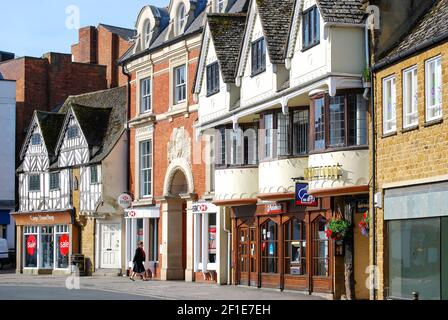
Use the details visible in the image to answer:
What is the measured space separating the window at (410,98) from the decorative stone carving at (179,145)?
51.7 feet

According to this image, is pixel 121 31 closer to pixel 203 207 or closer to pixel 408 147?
pixel 203 207

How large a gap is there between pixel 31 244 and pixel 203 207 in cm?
1737

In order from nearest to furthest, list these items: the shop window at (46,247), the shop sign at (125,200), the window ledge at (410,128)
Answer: the window ledge at (410,128) < the shop sign at (125,200) < the shop window at (46,247)

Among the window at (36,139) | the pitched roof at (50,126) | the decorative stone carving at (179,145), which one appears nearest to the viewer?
the decorative stone carving at (179,145)

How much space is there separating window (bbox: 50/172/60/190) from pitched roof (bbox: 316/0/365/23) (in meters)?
26.6

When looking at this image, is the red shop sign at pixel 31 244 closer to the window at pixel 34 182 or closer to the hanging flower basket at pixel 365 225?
the window at pixel 34 182

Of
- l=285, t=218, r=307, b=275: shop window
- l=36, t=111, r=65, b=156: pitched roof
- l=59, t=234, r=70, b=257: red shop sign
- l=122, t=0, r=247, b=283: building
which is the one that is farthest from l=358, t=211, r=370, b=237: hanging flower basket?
l=36, t=111, r=65, b=156: pitched roof

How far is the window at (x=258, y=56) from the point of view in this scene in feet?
103

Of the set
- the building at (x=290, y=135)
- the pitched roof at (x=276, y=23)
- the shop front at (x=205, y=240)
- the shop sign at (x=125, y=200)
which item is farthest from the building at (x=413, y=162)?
the shop sign at (x=125, y=200)

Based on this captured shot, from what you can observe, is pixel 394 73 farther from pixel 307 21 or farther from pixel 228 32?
pixel 228 32

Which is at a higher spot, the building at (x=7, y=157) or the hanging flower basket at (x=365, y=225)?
the building at (x=7, y=157)

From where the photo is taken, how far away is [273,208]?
32000 mm

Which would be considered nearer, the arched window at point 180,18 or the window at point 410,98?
the window at point 410,98
